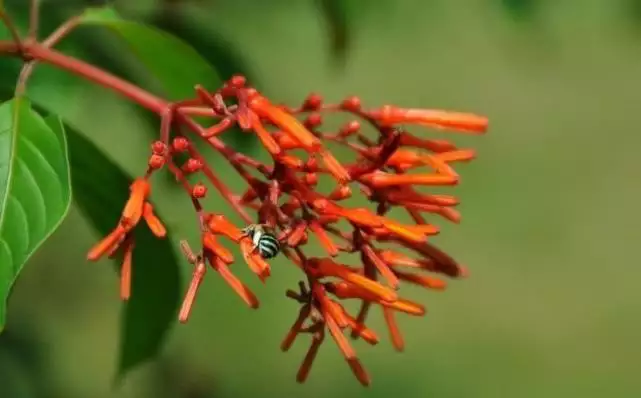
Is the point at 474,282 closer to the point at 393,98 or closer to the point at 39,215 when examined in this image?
the point at 393,98

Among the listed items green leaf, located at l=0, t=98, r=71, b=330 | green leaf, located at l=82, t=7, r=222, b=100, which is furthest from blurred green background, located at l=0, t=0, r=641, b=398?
green leaf, located at l=0, t=98, r=71, b=330

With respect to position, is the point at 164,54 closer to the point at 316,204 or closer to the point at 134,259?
the point at 134,259

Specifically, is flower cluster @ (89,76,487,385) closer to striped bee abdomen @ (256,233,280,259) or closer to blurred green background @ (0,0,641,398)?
striped bee abdomen @ (256,233,280,259)

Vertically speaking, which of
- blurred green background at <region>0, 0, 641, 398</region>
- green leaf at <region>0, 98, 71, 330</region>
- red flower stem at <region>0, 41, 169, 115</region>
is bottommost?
blurred green background at <region>0, 0, 641, 398</region>

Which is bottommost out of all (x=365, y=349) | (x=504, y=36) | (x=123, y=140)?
(x=365, y=349)

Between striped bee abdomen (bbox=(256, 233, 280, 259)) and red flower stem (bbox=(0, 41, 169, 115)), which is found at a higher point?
red flower stem (bbox=(0, 41, 169, 115))

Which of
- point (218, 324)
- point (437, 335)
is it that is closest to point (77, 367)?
point (218, 324)

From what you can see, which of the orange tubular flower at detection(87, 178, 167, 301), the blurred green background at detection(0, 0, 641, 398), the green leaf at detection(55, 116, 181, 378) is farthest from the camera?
the blurred green background at detection(0, 0, 641, 398)

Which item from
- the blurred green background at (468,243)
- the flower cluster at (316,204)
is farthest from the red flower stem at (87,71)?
the blurred green background at (468,243)
